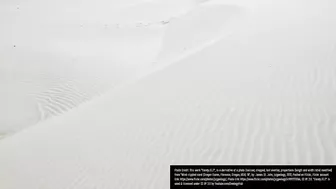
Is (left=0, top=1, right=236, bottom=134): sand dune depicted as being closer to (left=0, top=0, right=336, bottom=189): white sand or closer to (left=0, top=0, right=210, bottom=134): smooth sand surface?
(left=0, top=0, right=210, bottom=134): smooth sand surface

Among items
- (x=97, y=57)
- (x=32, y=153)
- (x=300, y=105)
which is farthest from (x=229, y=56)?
(x=97, y=57)

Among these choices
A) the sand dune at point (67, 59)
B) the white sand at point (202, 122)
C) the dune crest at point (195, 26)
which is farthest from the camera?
the dune crest at point (195, 26)

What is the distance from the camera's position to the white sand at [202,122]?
3957mm

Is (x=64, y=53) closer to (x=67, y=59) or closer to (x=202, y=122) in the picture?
(x=67, y=59)

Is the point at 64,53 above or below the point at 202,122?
above

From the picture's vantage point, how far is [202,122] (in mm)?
4676

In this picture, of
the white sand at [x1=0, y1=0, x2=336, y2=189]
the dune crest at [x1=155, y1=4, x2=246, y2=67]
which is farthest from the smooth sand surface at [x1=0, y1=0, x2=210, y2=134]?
the white sand at [x1=0, y1=0, x2=336, y2=189]

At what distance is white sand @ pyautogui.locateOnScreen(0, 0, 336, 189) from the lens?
3.96m

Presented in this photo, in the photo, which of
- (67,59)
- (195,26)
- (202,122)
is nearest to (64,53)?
(67,59)

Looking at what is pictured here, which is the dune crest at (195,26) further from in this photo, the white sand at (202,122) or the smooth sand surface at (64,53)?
the white sand at (202,122)

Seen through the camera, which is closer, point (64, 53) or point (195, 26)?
point (64, 53)

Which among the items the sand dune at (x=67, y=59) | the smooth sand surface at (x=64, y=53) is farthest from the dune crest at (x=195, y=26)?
the smooth sand surface at (x=64, y=53)

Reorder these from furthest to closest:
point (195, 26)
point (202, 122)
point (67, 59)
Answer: point (195, 26)
point (67, 59)
point (202, 122)

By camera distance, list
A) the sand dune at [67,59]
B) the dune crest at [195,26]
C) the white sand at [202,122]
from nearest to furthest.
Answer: the white sand at [202,122]
the sand dune at [67,59]
the dune crest at [195,26]
